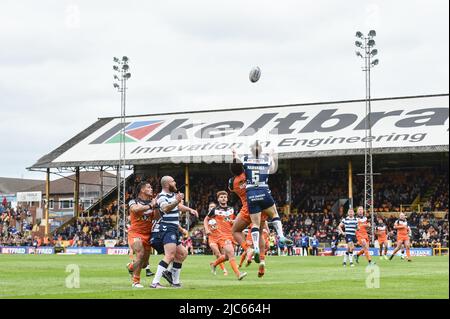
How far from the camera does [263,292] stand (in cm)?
1603

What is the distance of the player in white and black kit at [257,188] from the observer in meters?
18.0

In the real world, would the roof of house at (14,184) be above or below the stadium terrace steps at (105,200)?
above

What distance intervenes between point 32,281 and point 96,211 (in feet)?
181

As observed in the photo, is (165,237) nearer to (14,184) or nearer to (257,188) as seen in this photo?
(257,188)

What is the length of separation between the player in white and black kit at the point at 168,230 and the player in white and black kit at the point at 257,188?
6.02ft

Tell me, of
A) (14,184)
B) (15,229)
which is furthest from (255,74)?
(14,184)

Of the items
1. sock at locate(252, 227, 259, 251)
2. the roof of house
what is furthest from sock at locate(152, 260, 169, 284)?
the roof of house

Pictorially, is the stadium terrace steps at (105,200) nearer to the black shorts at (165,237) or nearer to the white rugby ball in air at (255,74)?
the white rugby ball in air at (255,74)

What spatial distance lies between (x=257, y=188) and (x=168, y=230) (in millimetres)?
2497

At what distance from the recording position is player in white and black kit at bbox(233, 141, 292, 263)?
1797 cm

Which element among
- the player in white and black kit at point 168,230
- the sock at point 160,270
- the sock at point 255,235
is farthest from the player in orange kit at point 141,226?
the sock at point 255,235

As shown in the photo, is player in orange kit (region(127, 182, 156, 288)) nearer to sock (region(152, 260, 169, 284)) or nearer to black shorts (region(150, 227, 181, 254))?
black shorts (region(150, 227, 181, 254))

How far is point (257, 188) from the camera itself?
18172 millimetres
